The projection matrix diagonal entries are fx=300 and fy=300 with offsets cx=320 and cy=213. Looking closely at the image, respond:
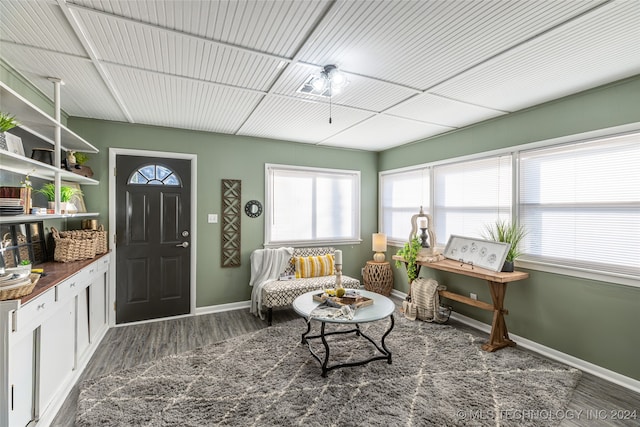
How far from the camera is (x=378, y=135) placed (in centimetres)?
430

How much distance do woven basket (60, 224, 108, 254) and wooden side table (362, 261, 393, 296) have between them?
3564 mm

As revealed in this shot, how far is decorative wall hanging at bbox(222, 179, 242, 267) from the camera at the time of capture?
14.0 ft

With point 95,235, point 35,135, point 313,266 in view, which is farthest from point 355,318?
point 35,135

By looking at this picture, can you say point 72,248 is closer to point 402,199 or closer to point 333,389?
point 333,389

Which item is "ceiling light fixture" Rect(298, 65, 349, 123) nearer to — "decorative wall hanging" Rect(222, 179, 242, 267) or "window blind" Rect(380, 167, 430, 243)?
"decorative wall hanging" Rect(222, 179, 242, 267)

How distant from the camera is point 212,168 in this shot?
13.8 feet

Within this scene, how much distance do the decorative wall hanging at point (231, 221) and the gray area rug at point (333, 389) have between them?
1.39m

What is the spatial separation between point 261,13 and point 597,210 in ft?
10.4

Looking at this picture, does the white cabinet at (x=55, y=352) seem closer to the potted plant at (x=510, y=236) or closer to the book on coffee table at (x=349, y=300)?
the book on coffee table at (x=349, y=300)

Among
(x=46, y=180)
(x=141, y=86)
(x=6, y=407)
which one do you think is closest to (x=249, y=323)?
(x=6, y=407)

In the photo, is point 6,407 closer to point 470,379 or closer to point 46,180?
point 46,180

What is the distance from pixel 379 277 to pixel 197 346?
278 cm

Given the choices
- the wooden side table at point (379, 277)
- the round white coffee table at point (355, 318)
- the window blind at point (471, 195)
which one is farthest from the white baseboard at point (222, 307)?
the window blind at point (471, 195)

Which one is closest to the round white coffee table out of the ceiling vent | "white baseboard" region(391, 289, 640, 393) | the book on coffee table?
the book on coffee table
